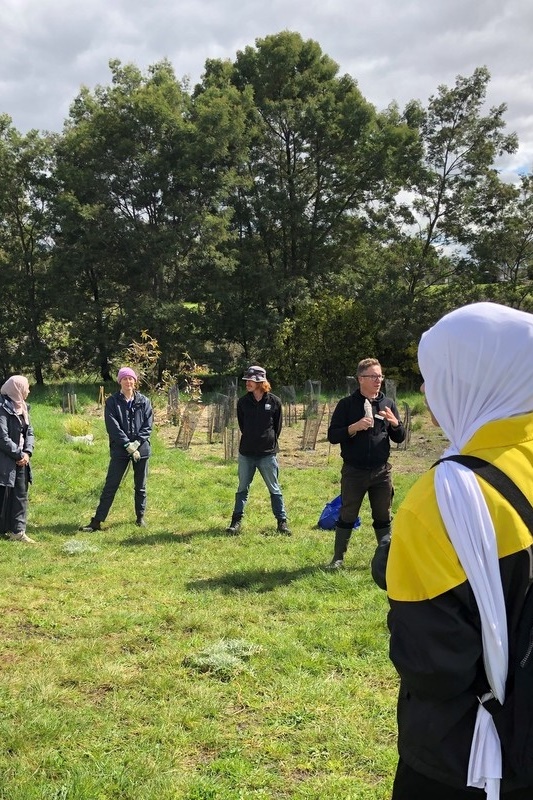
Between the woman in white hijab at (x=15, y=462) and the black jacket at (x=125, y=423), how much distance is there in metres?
0.86

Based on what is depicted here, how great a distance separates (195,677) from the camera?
351cm

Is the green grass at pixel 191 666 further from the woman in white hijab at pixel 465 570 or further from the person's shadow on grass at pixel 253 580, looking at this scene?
the woman in white hijab at pixel 465 570

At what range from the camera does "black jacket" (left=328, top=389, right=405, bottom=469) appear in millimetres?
4867

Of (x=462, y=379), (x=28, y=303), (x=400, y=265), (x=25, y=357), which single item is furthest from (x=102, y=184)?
(x=462, y=379)

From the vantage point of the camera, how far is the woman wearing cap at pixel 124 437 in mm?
6422

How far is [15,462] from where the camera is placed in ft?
19.5

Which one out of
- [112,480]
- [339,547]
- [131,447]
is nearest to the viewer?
[339,547]

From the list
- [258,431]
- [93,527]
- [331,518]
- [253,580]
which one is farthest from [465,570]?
[93,527]

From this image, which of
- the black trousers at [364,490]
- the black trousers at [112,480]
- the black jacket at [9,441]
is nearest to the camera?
the black trousers at [364,490]

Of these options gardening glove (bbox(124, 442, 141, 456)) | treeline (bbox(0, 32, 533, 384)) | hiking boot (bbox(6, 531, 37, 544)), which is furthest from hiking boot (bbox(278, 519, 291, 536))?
treeline (bbox(0, 32, 533, 384))

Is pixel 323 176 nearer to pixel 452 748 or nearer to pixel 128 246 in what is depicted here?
pixel 128 246

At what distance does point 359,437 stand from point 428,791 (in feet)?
11.7

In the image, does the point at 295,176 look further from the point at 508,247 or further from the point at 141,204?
the point at 508,247

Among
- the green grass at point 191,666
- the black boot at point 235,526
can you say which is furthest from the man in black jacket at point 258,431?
the green grass at point 191,666
